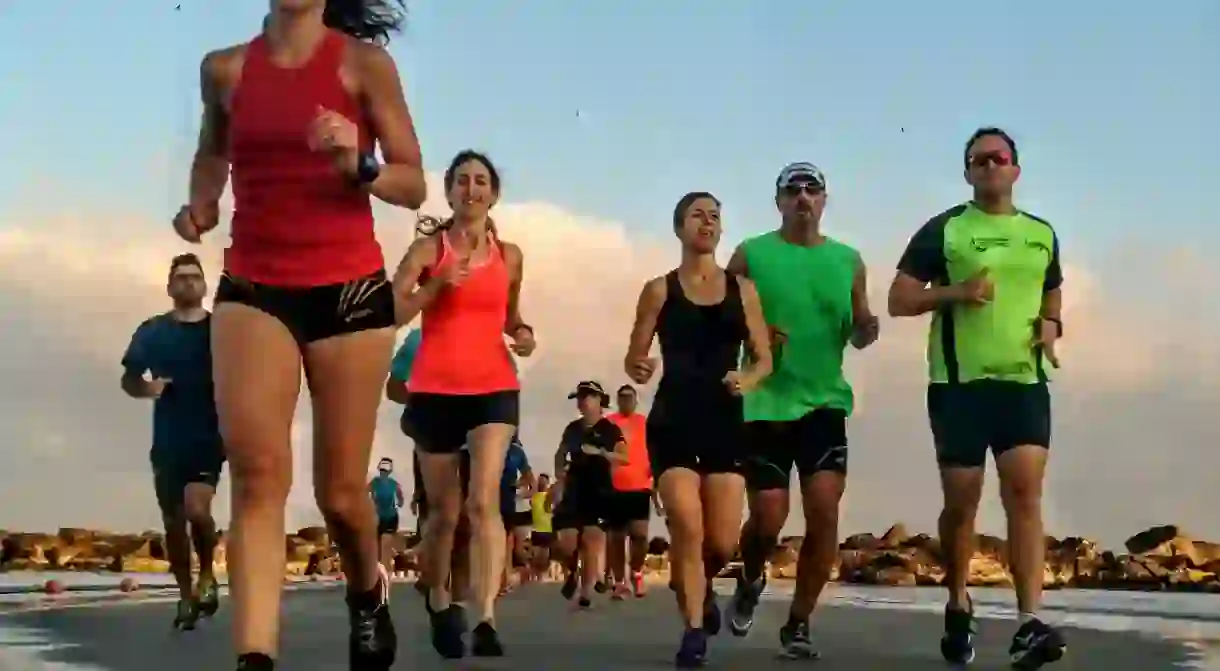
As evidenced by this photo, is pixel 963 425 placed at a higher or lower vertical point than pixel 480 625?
higher

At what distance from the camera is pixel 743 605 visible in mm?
9461

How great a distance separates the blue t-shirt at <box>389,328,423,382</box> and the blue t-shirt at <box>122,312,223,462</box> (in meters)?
1.04

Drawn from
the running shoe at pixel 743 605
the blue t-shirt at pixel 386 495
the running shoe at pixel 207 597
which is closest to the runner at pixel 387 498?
the blue t-shirt at pixel 386 495

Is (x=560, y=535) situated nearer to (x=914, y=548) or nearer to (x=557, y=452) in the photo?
(x=557, y=452)

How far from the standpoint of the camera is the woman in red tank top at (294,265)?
484 cm

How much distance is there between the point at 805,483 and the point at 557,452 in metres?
7.65

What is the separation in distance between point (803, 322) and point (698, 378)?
734mm

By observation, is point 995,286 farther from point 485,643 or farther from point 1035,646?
point 485,643

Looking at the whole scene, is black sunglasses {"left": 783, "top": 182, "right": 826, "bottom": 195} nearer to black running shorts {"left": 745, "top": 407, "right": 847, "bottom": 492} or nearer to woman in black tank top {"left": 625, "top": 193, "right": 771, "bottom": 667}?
woman in black tank top {"left": 625, "top": 193, "right": 771, "bottom": 667}

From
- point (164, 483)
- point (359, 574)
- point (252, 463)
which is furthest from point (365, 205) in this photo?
point (164, 483)

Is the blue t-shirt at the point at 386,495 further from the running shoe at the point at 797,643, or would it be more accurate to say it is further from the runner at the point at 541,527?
the running shoe at the point at 797,643

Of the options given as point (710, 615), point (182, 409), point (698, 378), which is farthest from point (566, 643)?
point (182, 409)

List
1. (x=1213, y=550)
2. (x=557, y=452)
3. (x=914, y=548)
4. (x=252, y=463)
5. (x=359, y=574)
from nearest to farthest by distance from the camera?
1. (x=252, y=463)
2. (x=359, y=574)
3. (x=557, y=452)
4. (x=1213, y=550)
5. (x=914, y=548)

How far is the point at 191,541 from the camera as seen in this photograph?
10430 millimetres
